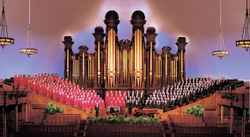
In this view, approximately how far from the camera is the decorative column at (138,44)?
615 inches

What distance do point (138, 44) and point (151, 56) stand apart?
800mm

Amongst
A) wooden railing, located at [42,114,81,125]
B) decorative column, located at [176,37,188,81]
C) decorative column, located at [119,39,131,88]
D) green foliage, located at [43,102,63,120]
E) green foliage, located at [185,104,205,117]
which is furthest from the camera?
decorative column, located at [119,39,131,88]

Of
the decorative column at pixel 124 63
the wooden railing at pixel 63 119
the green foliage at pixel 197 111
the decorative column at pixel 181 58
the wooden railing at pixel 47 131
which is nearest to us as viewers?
the wooden railing at pixel 47 131

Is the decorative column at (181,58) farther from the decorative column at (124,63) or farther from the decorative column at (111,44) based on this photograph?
the decorative column at (111,44)

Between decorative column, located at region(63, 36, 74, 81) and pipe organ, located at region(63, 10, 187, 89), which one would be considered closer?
pipe organ, located at region(63, 10, 187, 89)

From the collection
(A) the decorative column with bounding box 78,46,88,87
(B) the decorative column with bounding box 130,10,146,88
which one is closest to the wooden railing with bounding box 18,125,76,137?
(A) the decorative column with bounding box 78,46,88,87

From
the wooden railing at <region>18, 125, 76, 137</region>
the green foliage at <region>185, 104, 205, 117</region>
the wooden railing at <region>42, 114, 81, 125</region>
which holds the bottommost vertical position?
the wooden railing at <region>18, 125, 76, 137</region>

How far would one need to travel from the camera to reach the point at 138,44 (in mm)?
15719

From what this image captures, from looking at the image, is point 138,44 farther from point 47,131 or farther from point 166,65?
point 47,131

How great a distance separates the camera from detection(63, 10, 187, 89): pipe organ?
51.2 ft

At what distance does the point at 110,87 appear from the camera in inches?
612

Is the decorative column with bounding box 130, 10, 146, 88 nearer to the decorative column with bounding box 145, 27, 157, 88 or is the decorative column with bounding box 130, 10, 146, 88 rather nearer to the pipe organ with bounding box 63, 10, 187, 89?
the pipe organ with bounding box 63, 10, 187, 89

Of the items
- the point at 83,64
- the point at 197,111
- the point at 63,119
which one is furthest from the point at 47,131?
the point at 83,64

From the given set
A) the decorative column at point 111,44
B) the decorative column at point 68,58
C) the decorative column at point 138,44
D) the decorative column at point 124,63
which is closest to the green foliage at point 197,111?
the decorative column at point 138,44
